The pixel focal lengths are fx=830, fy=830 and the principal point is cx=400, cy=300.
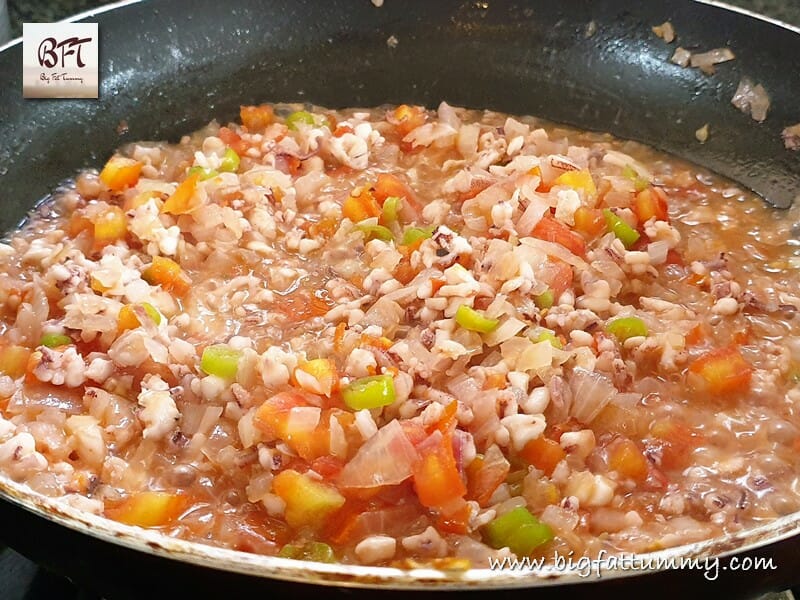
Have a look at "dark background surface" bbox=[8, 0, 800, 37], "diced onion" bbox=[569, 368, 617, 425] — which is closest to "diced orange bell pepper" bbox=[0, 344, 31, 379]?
"diced onion" bbox=[569, 368, 617, 425]

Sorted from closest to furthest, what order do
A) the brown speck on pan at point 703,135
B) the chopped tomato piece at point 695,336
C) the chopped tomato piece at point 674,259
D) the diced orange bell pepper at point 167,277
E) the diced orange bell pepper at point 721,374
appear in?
1. the diced orange bell pepper at point 721,374
2. the chopped tomato piece at point 695,336
3. the diced orange bell pepper at point 167,277
4. the chopped tomato piece at point 674,259
5. the brown speck on pan at point 703,135

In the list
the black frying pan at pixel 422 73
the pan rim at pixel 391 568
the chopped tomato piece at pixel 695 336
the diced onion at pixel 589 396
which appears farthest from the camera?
the black frying pan at pixel 422 73

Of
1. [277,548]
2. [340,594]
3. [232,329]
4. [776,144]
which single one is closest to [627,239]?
[776,144]

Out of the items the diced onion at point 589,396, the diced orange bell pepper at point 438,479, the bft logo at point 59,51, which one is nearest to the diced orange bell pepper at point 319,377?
the diced orange bell pepper at point 438,479

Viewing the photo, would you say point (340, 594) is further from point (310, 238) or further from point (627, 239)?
point (627, 239)

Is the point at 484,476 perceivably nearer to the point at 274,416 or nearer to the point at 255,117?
the point at 274,416

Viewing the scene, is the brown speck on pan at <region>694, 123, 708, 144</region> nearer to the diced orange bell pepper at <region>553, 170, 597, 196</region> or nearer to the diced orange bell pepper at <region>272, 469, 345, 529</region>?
the diced orange bell pepper at <region>553, 170, 597, 196</region>

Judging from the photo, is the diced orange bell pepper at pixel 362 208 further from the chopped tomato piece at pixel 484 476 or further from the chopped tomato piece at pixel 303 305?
the chopped tomato piece at pixel 484 476
